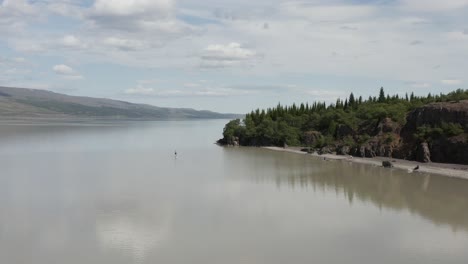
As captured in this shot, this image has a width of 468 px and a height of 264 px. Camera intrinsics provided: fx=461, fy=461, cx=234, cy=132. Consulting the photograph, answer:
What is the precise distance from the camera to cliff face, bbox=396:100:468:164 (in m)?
72.4

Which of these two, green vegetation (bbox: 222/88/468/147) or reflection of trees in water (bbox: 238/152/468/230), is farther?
green vegetation (bbox: 222/88/468/147)

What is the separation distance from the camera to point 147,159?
82.1 m

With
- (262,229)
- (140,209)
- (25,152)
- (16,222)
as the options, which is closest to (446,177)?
(262,229)

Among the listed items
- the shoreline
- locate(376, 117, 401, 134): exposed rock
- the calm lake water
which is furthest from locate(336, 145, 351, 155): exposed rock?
the calm lake water

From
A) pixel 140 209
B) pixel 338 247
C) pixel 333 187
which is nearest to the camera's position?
pixel 338 247

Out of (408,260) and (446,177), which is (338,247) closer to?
(408,260)

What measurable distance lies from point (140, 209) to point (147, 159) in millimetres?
42063

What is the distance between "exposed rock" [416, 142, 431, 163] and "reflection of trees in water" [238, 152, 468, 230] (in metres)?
8.59

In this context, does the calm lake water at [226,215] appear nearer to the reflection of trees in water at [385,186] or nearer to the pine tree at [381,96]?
the reflection of trees in water at [385,186]

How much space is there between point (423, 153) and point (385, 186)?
22.8 m

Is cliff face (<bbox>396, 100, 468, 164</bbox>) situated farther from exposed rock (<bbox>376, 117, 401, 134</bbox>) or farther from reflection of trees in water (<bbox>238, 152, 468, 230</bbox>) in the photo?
reflection of trees in water (<bbox>238, 152, 468, 230</bbox>)

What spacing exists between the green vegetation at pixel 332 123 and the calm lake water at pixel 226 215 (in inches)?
803

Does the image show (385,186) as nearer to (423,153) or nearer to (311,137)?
(423,153)

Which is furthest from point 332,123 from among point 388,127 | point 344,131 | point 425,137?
point 425,137
